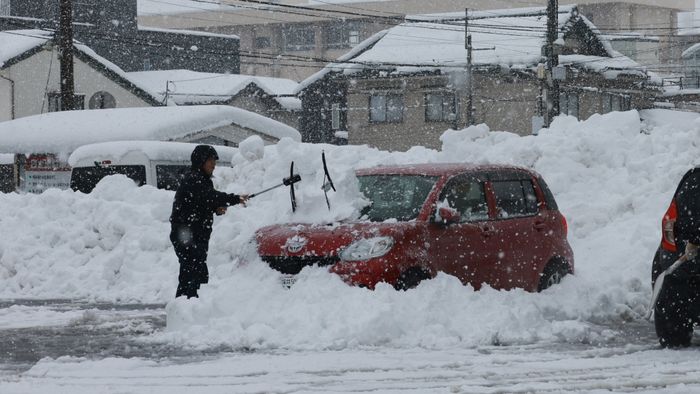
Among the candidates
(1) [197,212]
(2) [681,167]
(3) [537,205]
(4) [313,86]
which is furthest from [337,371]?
(4) [313,86]

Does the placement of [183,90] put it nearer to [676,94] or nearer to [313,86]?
[313,86]

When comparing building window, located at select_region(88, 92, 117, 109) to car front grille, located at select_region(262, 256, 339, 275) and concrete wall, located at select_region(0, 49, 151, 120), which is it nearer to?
concrete wall, located at select_region(0, 49, 151, 120)

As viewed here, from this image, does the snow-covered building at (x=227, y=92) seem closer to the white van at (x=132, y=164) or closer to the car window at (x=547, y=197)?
the white van at (x=132, y=164)

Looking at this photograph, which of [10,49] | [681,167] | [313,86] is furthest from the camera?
[313,86]

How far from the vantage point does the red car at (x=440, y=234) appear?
9.27 meters

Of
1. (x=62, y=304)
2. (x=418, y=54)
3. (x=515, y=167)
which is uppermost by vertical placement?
(x=418, y=54)

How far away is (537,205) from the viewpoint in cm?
1108

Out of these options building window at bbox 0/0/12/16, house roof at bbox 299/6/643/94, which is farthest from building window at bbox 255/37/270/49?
house roof at bbox 299/6/643/94

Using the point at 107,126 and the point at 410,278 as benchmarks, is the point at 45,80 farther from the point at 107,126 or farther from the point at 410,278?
the point at 410,278

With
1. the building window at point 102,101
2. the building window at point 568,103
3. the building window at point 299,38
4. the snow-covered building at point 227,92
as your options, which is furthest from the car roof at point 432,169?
the building window at point 299,38

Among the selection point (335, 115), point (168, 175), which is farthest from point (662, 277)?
point (335, 115)

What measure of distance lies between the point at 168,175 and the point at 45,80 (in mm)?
32138

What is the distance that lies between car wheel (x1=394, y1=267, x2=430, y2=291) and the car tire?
177 cm

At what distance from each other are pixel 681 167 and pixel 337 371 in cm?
897
